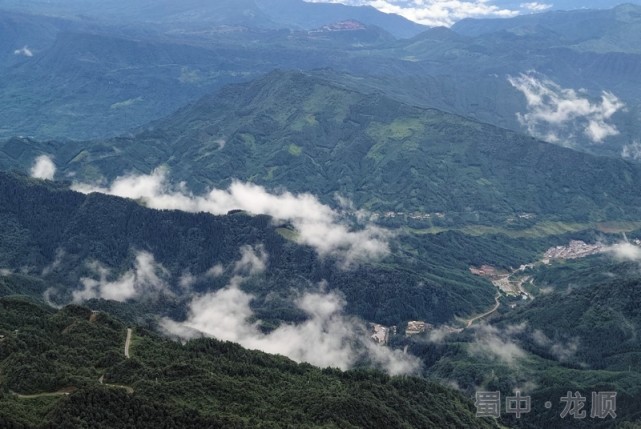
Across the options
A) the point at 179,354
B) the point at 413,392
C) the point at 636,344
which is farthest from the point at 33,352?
the point at 636,344

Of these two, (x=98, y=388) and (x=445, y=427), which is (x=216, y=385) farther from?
(x=445, y=427)

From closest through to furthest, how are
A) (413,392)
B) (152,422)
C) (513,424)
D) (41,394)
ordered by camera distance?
(152,422) → (41,394) → (413,392) → (513,424)

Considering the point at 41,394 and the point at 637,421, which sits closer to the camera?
the point at 41,394

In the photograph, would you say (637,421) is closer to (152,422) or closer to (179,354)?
(179,354)

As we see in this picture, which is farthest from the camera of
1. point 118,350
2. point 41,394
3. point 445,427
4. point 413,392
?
point 413,392

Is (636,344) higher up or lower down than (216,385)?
lower down

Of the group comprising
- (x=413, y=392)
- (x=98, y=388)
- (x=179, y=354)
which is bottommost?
(x=413, y=392)

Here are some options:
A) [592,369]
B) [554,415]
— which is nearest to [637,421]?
[554,415]
